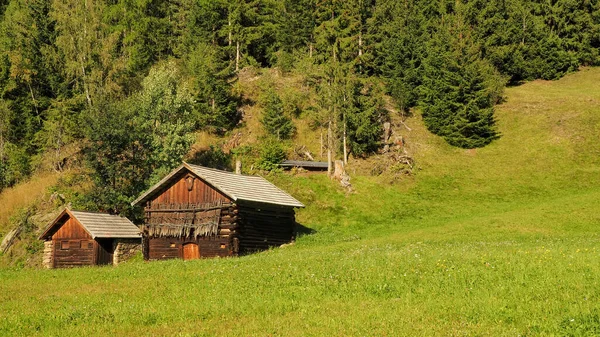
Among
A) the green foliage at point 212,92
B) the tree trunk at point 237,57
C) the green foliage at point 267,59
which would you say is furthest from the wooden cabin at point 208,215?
the tree trunk at point 237,57

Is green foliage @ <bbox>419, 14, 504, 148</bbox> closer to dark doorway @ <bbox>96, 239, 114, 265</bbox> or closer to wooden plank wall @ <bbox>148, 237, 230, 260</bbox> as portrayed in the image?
wooden plank wall @ <bbox>148, 237, 230, 260</bbox>

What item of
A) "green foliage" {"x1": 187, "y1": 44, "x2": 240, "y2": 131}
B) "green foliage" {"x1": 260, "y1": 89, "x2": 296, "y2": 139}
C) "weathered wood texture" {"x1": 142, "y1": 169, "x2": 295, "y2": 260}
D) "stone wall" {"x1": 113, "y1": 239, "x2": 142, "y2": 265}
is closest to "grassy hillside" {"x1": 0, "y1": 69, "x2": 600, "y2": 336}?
"weathered wood texture" {"x1": 142, "y1": 169, "x2": 295, "y2": 260}

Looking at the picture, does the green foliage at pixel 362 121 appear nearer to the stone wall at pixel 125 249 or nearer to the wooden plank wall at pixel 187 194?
the wooden plank wall at pixel 187 194

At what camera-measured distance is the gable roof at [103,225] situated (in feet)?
146

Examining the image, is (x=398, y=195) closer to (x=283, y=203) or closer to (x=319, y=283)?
(x=283, y=203)

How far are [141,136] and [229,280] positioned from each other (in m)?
32.8

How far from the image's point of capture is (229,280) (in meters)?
23.3

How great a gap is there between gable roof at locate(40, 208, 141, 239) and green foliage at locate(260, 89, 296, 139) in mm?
28657

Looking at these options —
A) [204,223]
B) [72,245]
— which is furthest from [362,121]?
[72,245]

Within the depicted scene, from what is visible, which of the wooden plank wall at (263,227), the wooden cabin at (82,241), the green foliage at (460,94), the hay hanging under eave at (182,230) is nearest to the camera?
the hay hanging under eave at (182,230)

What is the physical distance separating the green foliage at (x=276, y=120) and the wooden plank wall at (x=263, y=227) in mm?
28206

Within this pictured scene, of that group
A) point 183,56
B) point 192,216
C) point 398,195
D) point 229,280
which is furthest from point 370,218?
point 183,56

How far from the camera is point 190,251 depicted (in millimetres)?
43125

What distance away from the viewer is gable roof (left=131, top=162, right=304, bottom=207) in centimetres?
4147
